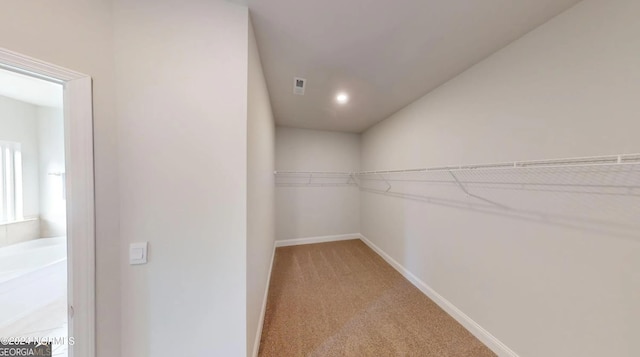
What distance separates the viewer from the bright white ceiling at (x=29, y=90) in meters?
→ 1.84

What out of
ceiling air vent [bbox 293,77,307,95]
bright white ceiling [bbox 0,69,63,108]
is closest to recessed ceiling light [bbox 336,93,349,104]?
ceiling air vent [bbox 293,77,307,95]

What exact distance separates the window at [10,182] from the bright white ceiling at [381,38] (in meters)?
3.33

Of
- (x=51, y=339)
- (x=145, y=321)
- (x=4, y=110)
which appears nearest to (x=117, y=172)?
(x=145, y=321)

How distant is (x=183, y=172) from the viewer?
102 cm

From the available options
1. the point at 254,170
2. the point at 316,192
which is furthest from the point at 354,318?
the point at 316,192

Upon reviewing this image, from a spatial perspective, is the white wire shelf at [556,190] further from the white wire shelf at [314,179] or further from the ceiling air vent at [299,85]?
the white wire shelf at [314,179]

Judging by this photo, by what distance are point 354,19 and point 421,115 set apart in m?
1.54

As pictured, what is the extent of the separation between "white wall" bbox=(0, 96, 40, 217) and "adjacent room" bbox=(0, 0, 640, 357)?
576 millimetres

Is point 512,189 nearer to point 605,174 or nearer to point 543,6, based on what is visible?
point 605,174

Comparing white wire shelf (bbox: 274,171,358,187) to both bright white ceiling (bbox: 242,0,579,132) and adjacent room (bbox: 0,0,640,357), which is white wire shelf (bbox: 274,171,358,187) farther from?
adjacent room (bbox: 0,0,640,357)

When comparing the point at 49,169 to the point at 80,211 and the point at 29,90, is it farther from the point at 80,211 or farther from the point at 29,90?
the point at 80,211

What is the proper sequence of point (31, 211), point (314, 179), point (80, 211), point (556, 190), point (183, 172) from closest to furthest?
point (80, 211)
point (183, 172)
point (556, 190)
point (31, 211)
point (314, 179)

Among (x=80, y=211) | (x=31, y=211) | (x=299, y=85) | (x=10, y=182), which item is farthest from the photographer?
(x=31, y=211)

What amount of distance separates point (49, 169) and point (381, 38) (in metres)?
4.44
